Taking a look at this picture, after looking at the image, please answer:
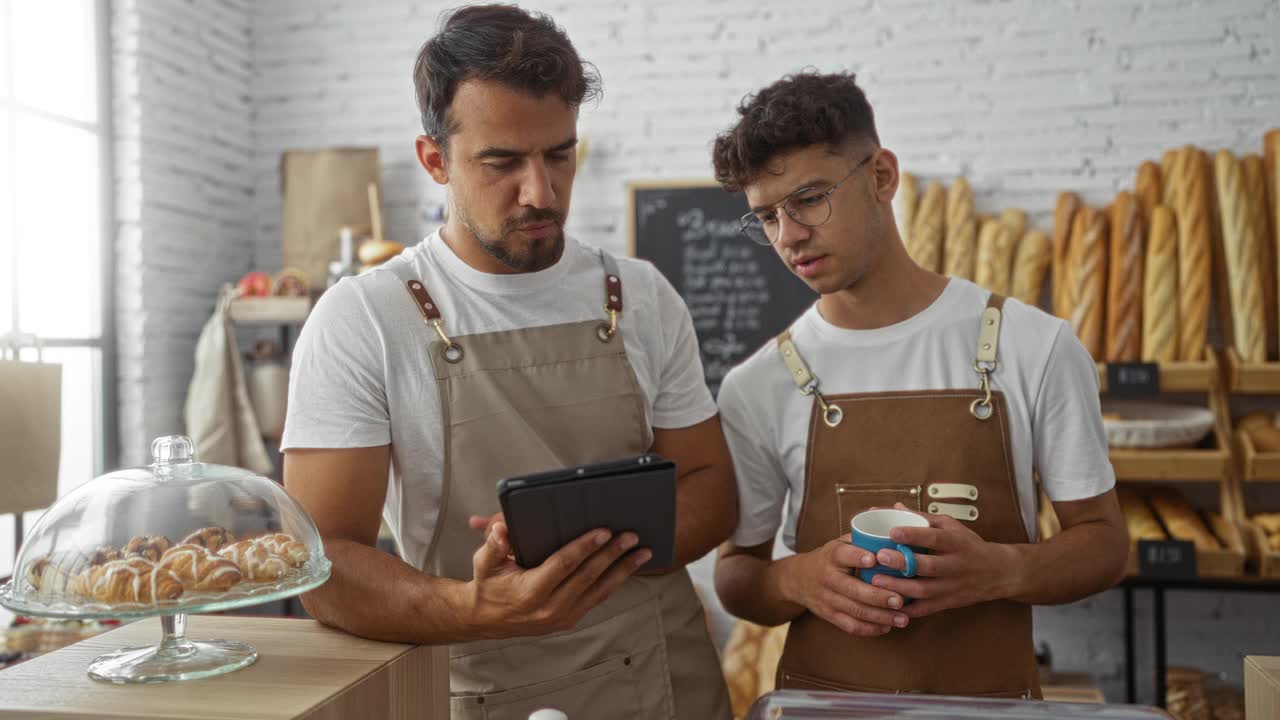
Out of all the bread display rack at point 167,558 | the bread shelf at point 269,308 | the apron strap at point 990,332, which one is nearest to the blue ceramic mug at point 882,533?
the apron strap at point 990,332

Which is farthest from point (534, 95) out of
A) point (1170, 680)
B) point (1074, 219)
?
point (1170, 680)

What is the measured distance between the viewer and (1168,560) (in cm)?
294

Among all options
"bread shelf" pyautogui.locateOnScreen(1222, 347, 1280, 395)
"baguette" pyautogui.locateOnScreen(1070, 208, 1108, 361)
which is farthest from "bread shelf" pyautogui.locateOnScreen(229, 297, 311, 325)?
"bread shelf" pyautogui.locateOnScreen(1222, 347, 1280, 395)

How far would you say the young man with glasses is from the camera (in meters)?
1.52

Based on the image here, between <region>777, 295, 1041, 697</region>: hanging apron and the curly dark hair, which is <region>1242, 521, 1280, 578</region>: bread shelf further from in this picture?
the curly dark hair

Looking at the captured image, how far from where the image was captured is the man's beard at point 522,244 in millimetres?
1389

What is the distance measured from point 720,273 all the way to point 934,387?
238cm

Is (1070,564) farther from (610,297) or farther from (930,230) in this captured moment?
(930,230)

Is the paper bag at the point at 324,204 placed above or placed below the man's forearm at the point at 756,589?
above

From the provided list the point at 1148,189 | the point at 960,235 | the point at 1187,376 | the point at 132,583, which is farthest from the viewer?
the point at 960,235

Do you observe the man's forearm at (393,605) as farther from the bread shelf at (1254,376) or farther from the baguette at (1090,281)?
the bread shelf at (1254,376)

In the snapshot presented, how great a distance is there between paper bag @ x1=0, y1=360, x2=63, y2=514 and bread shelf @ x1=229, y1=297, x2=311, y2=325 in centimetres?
121

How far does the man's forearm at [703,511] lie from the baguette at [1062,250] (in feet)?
7.03

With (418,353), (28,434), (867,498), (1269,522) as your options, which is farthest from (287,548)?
(1269,522)
